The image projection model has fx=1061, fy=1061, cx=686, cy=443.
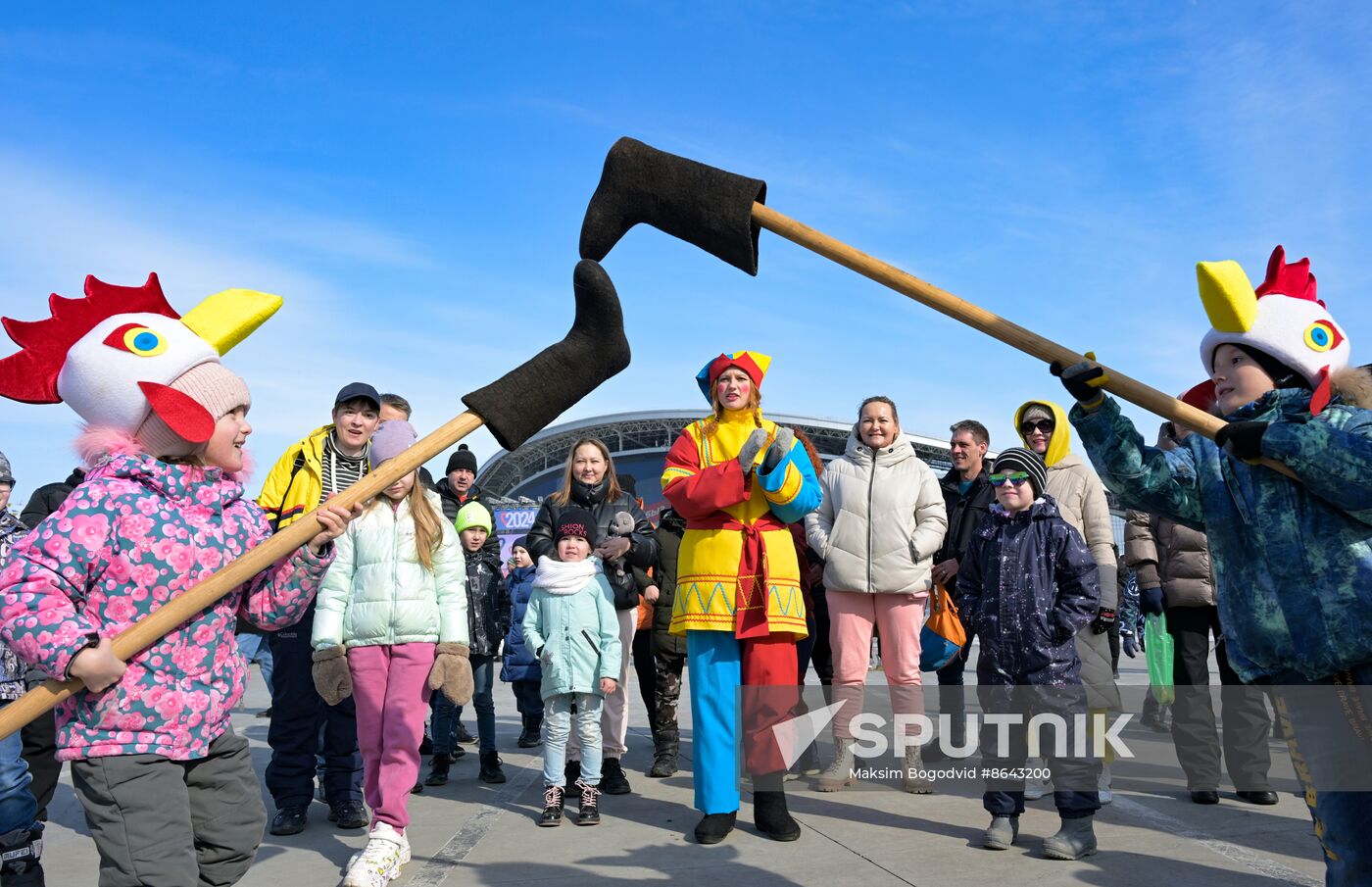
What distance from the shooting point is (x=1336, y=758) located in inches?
106

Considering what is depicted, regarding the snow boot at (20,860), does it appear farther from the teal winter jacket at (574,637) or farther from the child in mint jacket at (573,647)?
the teal winter jacket at (574,637)

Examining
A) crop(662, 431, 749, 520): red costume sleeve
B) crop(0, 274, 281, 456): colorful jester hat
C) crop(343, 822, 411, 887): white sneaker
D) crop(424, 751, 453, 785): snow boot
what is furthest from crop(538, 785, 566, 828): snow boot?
crop(0, 274, 281, 456): colorful jester hat

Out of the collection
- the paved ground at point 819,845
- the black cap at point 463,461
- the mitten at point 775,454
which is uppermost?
the black cap at point 463,461

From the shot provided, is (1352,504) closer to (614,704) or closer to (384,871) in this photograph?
(384,871)

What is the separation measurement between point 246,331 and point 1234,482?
290 cm

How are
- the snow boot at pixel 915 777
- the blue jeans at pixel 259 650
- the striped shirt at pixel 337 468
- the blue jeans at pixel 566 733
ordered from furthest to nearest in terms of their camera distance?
1. the blue jeans at pixel 259 650
2. the snow boot at pixel 915 777
3. the blue jeans at pixel 566 733
4. the striped shirt at pixel 337 468

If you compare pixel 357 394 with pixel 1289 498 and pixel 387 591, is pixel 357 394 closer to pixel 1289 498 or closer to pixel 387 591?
pixel 387 591

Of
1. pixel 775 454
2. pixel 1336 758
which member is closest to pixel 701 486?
pixel 775 454

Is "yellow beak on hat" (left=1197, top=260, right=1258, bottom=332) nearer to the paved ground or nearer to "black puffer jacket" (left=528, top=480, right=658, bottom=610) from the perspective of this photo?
the paved ground

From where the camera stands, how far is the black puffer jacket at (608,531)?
A: 6.20 m

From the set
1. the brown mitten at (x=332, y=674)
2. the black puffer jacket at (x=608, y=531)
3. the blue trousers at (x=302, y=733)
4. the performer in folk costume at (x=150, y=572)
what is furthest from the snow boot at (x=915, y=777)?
the performer in folk costume at (x=150, y=572)

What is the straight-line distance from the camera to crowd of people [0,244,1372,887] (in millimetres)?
2715

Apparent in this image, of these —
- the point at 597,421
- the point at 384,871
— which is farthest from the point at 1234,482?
the point at 597,421

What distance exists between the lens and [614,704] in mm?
6418
